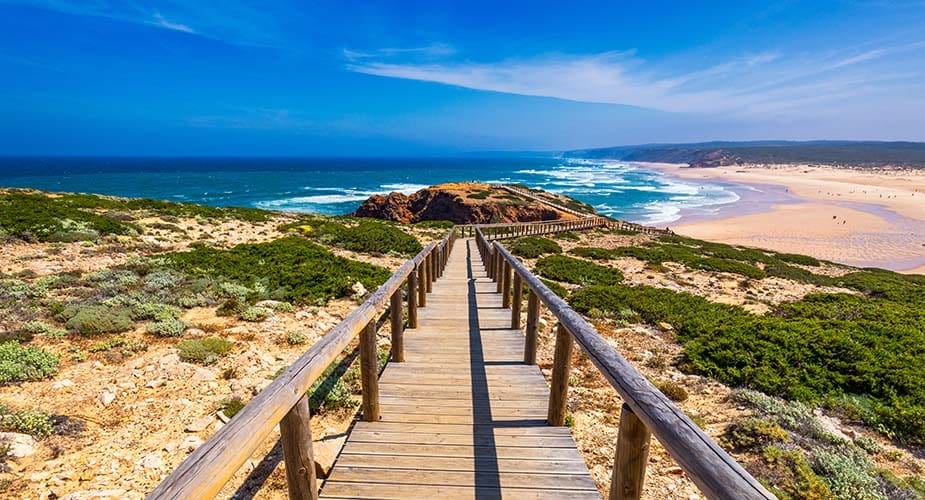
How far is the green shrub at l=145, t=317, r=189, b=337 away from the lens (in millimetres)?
6207

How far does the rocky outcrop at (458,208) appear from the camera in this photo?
111ft

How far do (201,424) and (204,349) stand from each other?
1766mm

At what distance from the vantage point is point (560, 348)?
367cm

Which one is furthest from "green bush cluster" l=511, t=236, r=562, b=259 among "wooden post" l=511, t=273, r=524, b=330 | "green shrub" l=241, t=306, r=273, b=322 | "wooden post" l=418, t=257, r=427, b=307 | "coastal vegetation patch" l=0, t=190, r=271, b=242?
"coastal vegetation patch" l=0, t=190, r=271, b=242

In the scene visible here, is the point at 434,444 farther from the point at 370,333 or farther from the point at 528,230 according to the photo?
the point at 528,230

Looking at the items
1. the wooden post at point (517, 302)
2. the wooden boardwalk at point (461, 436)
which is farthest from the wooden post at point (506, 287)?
the wooden boardwalk at point (461, 436)

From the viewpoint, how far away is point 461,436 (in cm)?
364

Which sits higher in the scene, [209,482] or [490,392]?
[209,482]

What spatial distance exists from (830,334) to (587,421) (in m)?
5.57

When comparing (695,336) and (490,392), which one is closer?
(490,392)

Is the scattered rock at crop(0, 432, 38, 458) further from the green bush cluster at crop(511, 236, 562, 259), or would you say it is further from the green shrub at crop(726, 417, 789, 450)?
the green bush cluster at crop(511, 236, 562, 259)

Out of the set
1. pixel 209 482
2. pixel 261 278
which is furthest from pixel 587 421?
pixel 261 278

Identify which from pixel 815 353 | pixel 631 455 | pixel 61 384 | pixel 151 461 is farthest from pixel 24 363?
pixel 815 353

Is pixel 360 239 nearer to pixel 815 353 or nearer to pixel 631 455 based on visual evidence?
pixel 815 353
